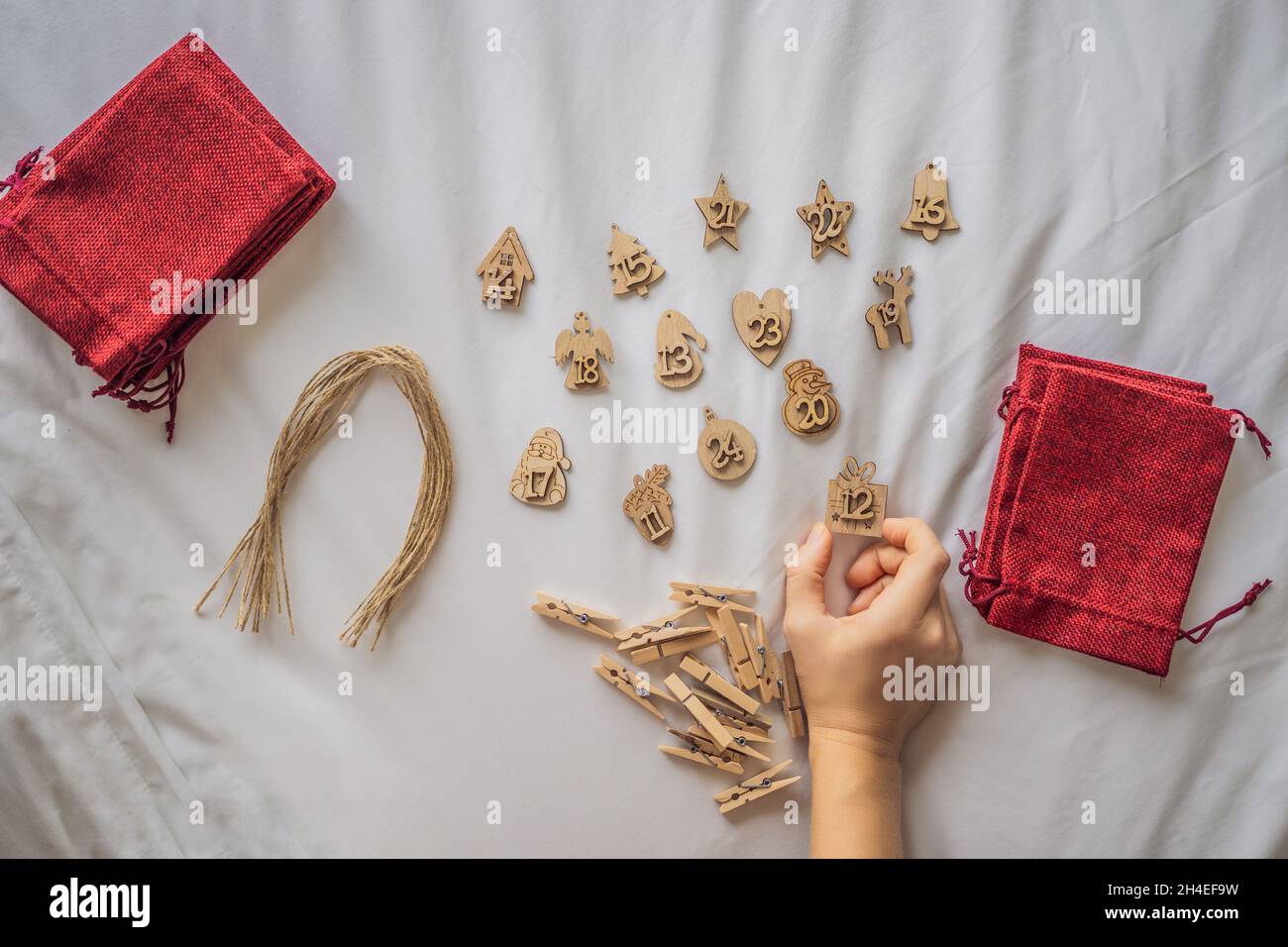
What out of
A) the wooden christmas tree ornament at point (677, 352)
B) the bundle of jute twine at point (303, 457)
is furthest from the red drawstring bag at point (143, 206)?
the wooden christmas tree ornament at point (677, 352)

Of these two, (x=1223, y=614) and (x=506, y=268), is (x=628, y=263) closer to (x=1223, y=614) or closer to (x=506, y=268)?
(x=506, y=268)

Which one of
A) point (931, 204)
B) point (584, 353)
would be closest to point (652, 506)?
point (584, 353)

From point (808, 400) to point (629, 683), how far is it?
1.48ft

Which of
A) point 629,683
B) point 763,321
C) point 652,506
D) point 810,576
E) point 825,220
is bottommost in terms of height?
point 629,683

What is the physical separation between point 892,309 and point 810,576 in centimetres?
38

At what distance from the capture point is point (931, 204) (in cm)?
113

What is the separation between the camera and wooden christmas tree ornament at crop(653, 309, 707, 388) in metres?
1.15

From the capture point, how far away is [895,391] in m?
1.16

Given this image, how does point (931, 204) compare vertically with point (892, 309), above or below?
above

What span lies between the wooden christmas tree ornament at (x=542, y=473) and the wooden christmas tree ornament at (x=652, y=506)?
0.10 metres

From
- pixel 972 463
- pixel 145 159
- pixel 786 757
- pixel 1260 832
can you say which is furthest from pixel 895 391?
pixel 145 159

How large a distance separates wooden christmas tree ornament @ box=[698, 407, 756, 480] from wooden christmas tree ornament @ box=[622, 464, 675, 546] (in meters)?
0.06

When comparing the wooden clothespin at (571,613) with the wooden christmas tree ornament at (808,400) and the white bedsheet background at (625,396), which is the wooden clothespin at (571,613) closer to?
the white bedsheet background at (625,396)
